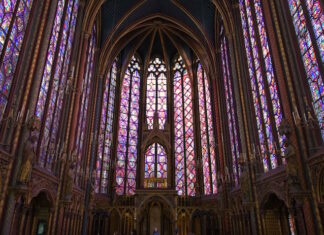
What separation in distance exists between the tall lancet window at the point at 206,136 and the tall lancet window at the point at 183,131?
1.10 metres

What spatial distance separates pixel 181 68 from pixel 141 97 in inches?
222

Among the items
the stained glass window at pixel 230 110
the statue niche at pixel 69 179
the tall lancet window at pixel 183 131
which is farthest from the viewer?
the tall lancet window at pixel 183 131

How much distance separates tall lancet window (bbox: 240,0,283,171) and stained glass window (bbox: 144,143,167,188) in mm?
11425

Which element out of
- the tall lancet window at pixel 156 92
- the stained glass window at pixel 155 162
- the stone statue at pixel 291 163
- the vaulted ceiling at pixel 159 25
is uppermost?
the vaulted ceiling at pixel 159 25

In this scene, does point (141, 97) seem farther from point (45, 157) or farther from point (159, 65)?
point (45, 157)

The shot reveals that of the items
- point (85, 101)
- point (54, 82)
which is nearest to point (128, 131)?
point (85, 101)

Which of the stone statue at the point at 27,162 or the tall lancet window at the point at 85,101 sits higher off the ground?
the tall lancet window at the point at 85,101

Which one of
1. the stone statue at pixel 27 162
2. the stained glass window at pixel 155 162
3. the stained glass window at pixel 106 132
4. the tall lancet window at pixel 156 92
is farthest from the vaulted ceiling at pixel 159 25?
the stone statue at pixel 27 162

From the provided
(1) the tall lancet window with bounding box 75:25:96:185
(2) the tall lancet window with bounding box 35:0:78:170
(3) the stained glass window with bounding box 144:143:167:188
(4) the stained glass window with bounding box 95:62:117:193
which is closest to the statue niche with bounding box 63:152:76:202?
(2) the tall lancet window with bounding box 35:0:78:170

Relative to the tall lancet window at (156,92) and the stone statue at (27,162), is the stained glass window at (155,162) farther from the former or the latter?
the stone statue at (27,162)

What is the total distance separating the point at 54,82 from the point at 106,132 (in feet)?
35.2

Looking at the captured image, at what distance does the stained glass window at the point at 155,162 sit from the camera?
24.7 metres

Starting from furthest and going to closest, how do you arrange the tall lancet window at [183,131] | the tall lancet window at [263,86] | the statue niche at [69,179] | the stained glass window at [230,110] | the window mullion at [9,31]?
the tall lancet window at [183,131] → the stained glass window at [230,110] → the statue niche at [69,179] → the tall lancet window at [263,86] → the window mullion at [9,31]

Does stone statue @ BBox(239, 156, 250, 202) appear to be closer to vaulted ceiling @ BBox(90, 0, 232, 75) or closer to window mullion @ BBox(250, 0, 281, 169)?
window mullion @ BBox(250, 0, 281, 169)
